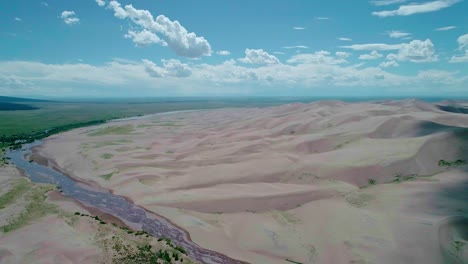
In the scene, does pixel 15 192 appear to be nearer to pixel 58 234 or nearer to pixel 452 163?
pixel 58 234

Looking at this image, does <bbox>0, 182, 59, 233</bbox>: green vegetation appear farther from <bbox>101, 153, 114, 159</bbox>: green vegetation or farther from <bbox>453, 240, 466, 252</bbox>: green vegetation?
<bbox>453, 240, 466, 252</bbox>: green vegetation

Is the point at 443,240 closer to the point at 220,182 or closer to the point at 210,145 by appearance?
the point at 220,182

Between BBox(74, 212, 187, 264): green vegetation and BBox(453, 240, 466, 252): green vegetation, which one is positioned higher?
BBox(453, 240, 466, 252): green vegetation

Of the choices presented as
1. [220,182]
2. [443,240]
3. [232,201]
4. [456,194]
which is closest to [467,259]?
[443,240]

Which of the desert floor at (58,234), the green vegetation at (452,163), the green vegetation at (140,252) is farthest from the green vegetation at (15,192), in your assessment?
the green vegetation at (452,163)

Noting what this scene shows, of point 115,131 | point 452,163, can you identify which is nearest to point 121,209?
point 452,163

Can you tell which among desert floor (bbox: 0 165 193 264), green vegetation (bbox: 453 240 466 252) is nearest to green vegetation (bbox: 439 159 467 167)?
green vegetation (bbox: 453 240 466 252)

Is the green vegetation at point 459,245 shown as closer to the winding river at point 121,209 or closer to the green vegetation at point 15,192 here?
the winding river at point 121,209
